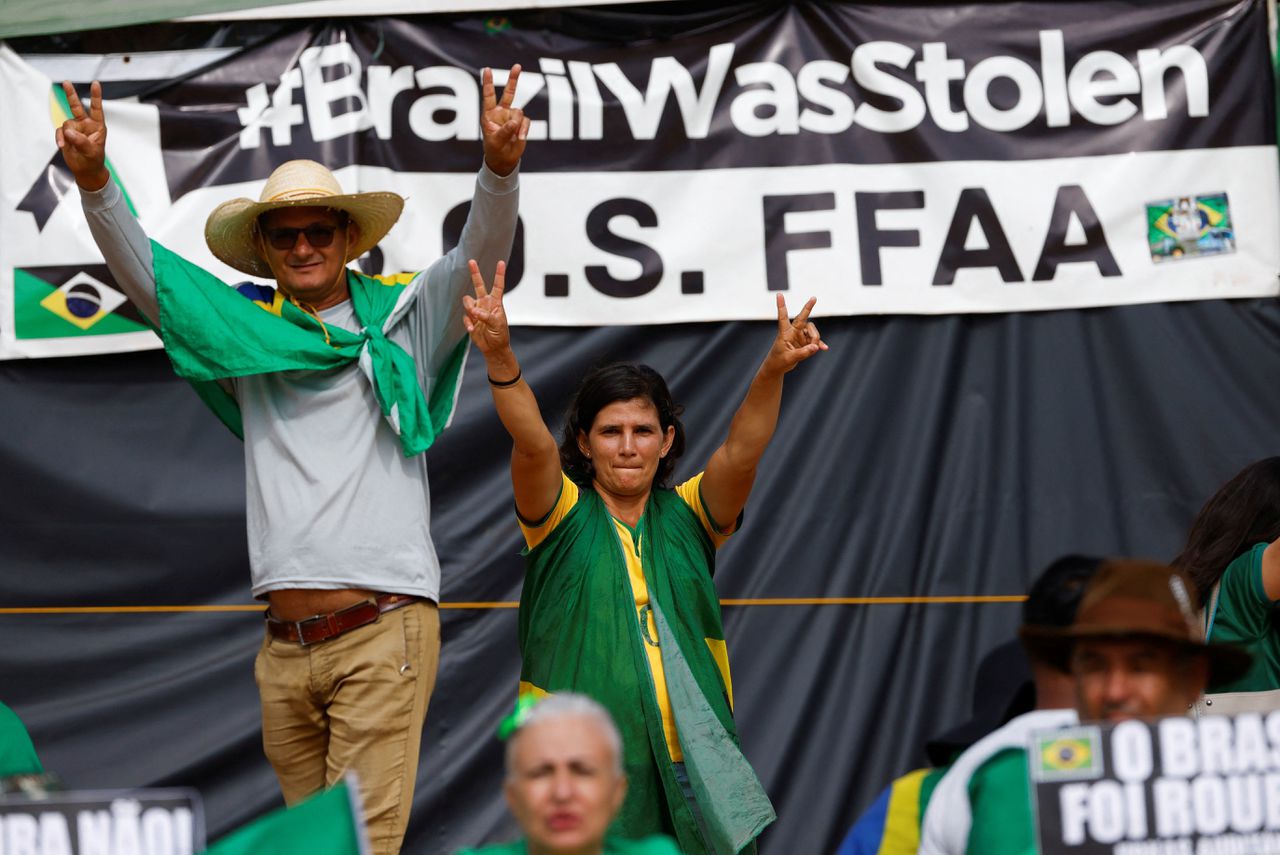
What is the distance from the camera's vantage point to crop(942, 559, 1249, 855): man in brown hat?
2277 millimetres

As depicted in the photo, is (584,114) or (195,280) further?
(584,114)

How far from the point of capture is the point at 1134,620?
2348 mm

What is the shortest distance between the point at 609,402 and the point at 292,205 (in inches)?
32.0

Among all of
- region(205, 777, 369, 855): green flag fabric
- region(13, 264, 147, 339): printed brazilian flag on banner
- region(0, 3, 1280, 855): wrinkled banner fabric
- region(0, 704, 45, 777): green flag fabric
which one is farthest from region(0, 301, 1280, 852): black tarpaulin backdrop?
region(205, 777, 369, 855): green flag fabric

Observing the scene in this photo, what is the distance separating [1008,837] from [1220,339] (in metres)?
2.64

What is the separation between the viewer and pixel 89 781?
14.8 feet

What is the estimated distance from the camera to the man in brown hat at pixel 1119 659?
2.28 metres

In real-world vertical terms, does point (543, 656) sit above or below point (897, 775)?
above

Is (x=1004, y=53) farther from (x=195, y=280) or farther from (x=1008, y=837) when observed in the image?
(x=1008, y=837)

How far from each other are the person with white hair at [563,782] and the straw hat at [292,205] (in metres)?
1.59

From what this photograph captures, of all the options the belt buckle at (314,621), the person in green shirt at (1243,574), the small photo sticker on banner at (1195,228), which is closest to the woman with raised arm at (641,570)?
the belt buckle at (314,621)

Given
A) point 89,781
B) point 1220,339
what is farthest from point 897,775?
point 89,781

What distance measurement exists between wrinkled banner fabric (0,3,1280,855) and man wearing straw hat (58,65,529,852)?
91cm

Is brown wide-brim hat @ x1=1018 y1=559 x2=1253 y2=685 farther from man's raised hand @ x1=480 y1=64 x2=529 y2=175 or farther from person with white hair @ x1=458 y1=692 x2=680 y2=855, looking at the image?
man's raised hand @ x1=480 y1=64 x2=529 y2=175
